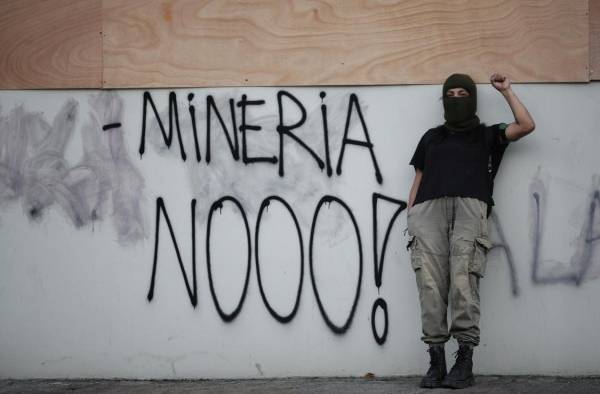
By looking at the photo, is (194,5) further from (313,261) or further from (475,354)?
(475,354)

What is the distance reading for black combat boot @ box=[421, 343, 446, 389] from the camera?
5.22 metres

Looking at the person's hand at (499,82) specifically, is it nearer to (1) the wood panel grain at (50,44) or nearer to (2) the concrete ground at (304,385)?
(2) the concrete ground at (304,385)

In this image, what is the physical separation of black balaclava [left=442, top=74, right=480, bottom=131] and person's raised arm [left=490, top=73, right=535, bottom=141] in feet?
0.55

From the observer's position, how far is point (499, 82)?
5406mm

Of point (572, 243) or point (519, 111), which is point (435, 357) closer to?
point (572, 243)

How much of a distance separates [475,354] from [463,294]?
2.30 feet

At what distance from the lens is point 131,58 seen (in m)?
5.94

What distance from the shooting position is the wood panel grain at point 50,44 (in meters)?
5.97

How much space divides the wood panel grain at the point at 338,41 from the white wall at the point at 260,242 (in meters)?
0.13

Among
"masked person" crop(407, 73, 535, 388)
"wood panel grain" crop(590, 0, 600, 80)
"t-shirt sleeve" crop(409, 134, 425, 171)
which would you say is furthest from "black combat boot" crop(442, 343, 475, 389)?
"wood panel grain" crop(590, 0, 600, 80)

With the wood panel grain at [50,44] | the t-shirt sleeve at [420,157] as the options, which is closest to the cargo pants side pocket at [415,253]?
the t-shirt sleeve at [420,157]

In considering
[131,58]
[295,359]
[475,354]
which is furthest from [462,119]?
[131,58]

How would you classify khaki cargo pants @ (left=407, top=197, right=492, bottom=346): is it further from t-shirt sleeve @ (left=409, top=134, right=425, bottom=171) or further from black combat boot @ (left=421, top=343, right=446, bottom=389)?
t-shirt sleeve @ (left=409, top=134, right=425, bottom=171)

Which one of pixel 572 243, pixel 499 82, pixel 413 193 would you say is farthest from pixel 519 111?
pixel 572 243
